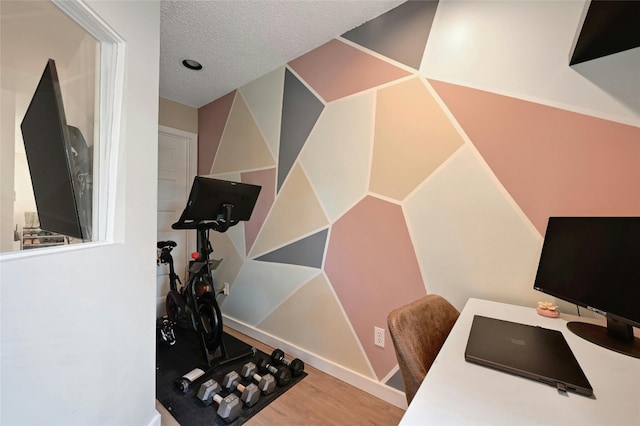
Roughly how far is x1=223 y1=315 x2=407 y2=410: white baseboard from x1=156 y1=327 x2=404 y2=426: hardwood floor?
0.11ft

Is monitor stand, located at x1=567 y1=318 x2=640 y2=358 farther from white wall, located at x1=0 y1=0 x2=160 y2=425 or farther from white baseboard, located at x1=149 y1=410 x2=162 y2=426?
white baseboard, located at x1=149 y1=410 x2=162 y2=426

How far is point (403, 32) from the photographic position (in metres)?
1.70

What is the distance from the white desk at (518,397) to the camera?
0.59m

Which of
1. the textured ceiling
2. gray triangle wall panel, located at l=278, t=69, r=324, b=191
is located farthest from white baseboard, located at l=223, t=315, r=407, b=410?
the textured ceiling

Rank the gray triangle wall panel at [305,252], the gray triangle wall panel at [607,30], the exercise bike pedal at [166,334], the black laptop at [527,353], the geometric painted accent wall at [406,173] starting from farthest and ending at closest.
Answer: the exercise bike pedal at [166,334], the gray triangle wall panel at [305,252], the geometric painted accent wall at [406,173], the gray triangle wall panel at [607,30], the black laptop at [527,353]

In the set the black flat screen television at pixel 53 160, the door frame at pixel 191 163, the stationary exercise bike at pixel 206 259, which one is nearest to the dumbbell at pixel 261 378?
the stationary exercise bike at pixel 206 259

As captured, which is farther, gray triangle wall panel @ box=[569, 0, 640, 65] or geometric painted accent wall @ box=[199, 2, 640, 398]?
geometric painted accent wall @ box=[199, 2, 640, 398]

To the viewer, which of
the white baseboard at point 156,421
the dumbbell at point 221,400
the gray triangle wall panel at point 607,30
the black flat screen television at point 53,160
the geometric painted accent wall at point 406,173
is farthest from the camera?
the dumbbell at point 221,400

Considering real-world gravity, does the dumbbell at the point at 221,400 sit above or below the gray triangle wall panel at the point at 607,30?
below

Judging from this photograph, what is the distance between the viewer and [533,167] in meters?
1.32

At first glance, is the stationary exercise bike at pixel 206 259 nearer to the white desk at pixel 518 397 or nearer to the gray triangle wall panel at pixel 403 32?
the gray triangle wall panel at pixel 403 32

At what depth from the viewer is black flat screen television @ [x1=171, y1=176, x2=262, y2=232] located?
1761 mm

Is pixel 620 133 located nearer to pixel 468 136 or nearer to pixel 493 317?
pixel 468 136

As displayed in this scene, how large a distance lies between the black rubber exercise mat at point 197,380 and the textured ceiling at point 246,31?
8.16 feet
